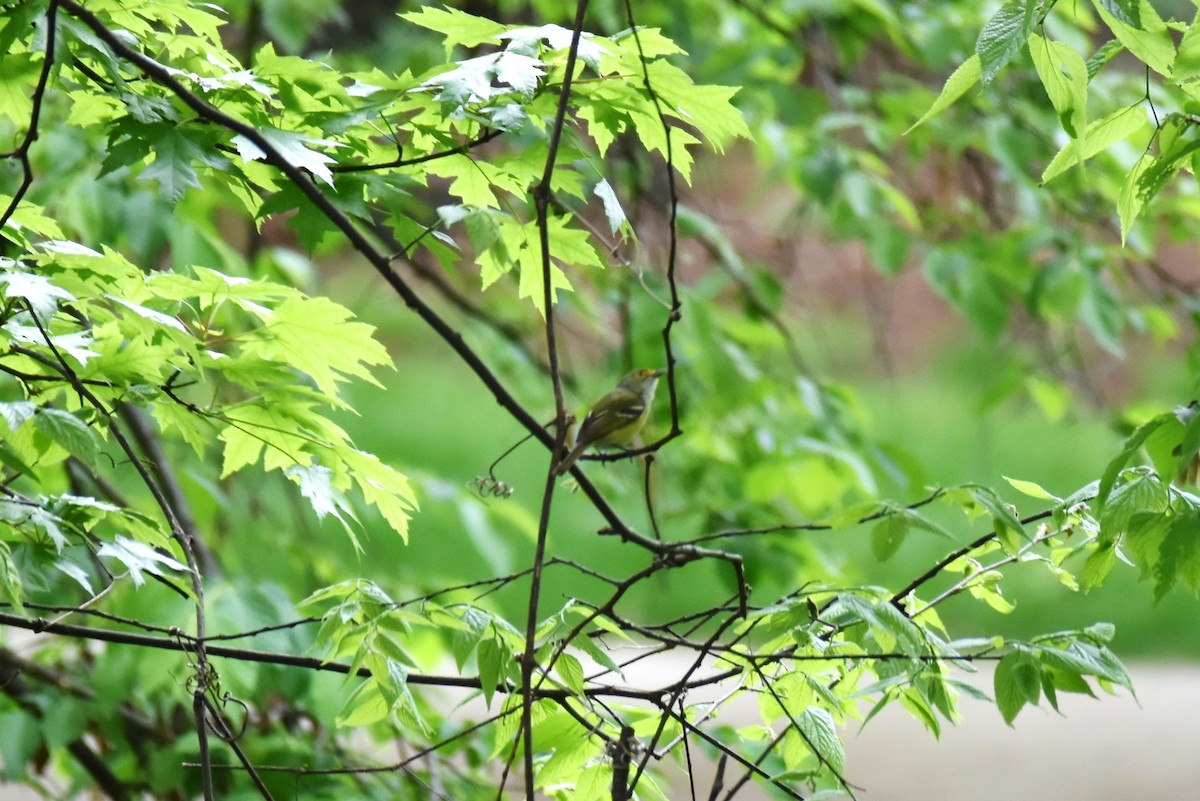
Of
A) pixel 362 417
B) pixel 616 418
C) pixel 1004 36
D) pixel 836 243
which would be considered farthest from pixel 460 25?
pixel 836 243

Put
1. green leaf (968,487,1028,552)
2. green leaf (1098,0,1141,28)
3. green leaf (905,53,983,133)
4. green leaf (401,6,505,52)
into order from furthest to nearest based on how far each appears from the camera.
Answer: green leaf (401,6,505,52)
green leaf (968,487,1028,552)
green leaf (905,53,983,133)
green leaf (1098,0,1141,28)

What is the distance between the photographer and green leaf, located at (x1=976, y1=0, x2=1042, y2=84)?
88cm

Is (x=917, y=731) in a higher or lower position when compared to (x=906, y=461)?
higher

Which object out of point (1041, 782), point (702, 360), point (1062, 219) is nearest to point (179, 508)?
point (702, 360)

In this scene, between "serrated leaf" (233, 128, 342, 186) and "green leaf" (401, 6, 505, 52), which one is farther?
"green leaf" (401, 6, 505, 52)

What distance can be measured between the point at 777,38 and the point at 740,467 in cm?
103

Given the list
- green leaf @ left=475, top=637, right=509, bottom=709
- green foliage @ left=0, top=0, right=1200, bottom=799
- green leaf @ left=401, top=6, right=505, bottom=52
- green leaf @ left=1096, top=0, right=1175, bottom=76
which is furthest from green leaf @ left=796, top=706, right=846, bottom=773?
green leaf @ left=401, top=6, right=505, bottom=52

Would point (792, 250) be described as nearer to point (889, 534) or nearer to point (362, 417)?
point (362, 417)

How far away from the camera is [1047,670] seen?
1088mm

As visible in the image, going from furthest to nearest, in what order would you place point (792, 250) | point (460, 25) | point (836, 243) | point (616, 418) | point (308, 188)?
point (792, 250) → point (836, 243) → point (616, 418) → point (460, 25) → point (308, 188)

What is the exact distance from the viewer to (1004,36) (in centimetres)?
89

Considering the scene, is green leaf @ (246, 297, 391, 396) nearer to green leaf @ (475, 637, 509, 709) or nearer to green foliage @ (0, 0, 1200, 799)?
green foliage @ (0, 0, 1200, 799)

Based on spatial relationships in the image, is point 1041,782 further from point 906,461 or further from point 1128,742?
point 906,461

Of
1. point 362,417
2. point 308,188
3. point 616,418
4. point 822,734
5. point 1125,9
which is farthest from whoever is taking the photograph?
point 616,418
